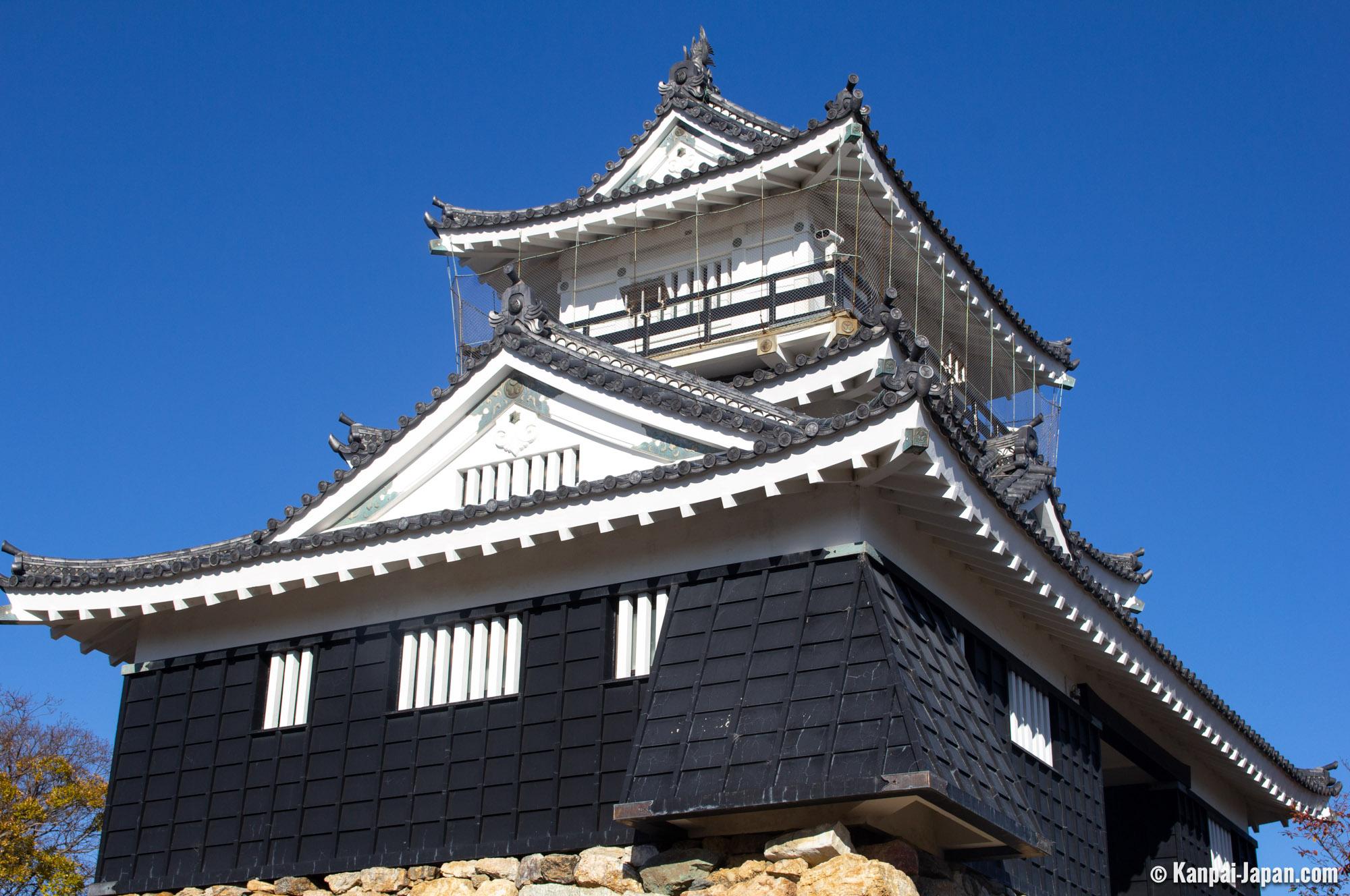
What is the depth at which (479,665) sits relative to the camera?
1448 cm

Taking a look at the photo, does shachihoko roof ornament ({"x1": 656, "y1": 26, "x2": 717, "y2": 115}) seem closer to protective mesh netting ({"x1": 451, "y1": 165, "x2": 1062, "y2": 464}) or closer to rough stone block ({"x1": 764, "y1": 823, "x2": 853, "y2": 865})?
protective mesh netting ({"x1": 451, "y1": 165, "x2": 1062, "y2": 464})

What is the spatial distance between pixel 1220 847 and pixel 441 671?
12356 millimetres

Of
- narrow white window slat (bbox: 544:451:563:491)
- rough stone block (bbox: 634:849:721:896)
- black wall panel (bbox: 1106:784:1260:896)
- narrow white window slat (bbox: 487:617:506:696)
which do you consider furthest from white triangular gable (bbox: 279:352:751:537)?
black wall panel (bbox: 1106:784:1260:896)

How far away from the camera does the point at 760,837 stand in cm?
1186

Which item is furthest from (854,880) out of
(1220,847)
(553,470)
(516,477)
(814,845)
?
Result: (1220,847)

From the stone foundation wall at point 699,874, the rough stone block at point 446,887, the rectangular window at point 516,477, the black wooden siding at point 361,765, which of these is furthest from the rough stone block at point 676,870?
the rectangular window at point 516,477

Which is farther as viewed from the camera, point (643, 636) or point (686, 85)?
point (686, 85)

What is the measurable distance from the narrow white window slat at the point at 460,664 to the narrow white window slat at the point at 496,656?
252mm

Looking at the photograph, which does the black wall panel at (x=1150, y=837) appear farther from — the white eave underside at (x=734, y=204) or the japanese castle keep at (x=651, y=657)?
the white eave underside at (x=734, y=204)

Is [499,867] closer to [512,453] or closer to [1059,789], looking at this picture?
[512,453]

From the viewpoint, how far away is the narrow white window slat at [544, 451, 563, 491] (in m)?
15.1

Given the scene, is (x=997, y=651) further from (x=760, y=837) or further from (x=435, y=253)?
(x=435, y=253)

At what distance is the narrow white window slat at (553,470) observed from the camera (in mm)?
15062

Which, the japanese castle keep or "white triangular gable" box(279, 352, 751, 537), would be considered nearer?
the japanese castle keep
